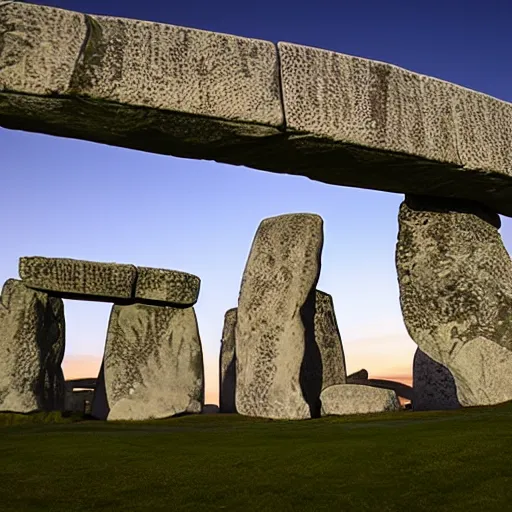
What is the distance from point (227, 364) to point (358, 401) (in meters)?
4.44

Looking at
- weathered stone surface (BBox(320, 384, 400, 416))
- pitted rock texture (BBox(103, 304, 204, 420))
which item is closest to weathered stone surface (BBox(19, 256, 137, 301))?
pitted rock texture (BBox(103, 304, 204, 420))

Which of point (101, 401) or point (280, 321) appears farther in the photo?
point (101, 401)

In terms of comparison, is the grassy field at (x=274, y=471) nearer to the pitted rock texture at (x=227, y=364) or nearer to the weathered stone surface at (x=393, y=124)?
the weathered stone surface at (x=393, y=124)

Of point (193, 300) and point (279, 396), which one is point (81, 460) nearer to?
point (279, 396)

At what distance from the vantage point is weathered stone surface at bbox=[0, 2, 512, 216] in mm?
4156

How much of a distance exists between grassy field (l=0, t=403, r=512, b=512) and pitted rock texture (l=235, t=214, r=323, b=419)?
2.65 m

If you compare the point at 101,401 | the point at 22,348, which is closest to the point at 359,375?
the point at 101,401

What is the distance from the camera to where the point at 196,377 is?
878 centimetres

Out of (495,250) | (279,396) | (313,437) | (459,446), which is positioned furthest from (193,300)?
(459,446)

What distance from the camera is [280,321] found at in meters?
6.89

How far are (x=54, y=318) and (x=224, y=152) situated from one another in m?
4.80

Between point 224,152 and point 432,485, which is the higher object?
point 224,152

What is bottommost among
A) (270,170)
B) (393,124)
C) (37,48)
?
(270,170)

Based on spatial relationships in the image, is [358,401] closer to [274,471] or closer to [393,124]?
[393,124]
